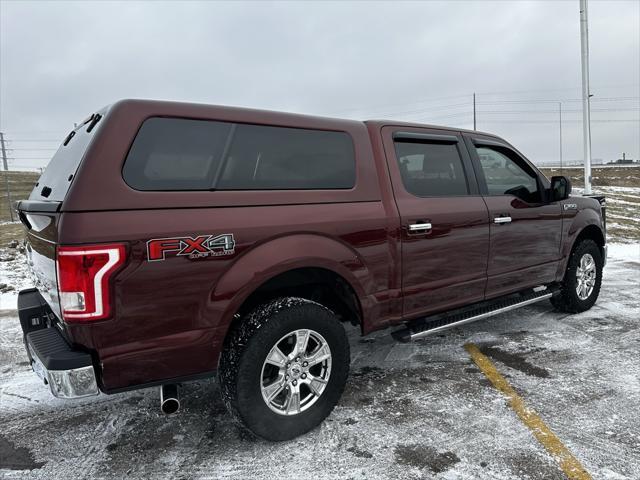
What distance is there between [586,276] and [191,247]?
4568 millimetres

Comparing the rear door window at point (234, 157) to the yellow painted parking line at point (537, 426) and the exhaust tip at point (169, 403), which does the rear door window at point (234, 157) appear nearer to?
the exhaust tip at point (169, 403)

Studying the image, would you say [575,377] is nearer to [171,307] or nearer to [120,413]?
[171,307]

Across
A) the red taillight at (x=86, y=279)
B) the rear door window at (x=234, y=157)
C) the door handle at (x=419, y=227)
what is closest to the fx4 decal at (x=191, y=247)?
the red taillight at (x=86, y=279)

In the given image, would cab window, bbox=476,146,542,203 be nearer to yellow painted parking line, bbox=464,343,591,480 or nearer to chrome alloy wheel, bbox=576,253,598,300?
chrome alloy wheel, bbox=576,253,598,300

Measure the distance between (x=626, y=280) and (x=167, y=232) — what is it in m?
6.97

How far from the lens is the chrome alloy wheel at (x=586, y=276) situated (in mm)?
4875

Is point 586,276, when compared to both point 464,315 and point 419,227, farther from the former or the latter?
point 419,227

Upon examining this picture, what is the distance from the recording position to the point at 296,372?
262 centimetres

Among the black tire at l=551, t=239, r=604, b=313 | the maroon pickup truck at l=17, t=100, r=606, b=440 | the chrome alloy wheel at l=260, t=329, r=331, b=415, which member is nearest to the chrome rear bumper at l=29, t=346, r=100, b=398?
the maroon pickup truck at l=17, t=100, r=606, b=440

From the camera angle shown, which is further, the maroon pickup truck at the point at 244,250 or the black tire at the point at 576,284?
the black tire at the point at 576,284

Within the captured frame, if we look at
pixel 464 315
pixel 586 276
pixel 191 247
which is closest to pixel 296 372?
pixel 191 247

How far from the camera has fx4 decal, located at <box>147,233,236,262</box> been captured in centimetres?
214

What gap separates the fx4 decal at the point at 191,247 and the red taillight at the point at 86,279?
16 cm

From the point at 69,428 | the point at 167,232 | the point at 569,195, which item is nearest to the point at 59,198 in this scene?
the point at 167,232
